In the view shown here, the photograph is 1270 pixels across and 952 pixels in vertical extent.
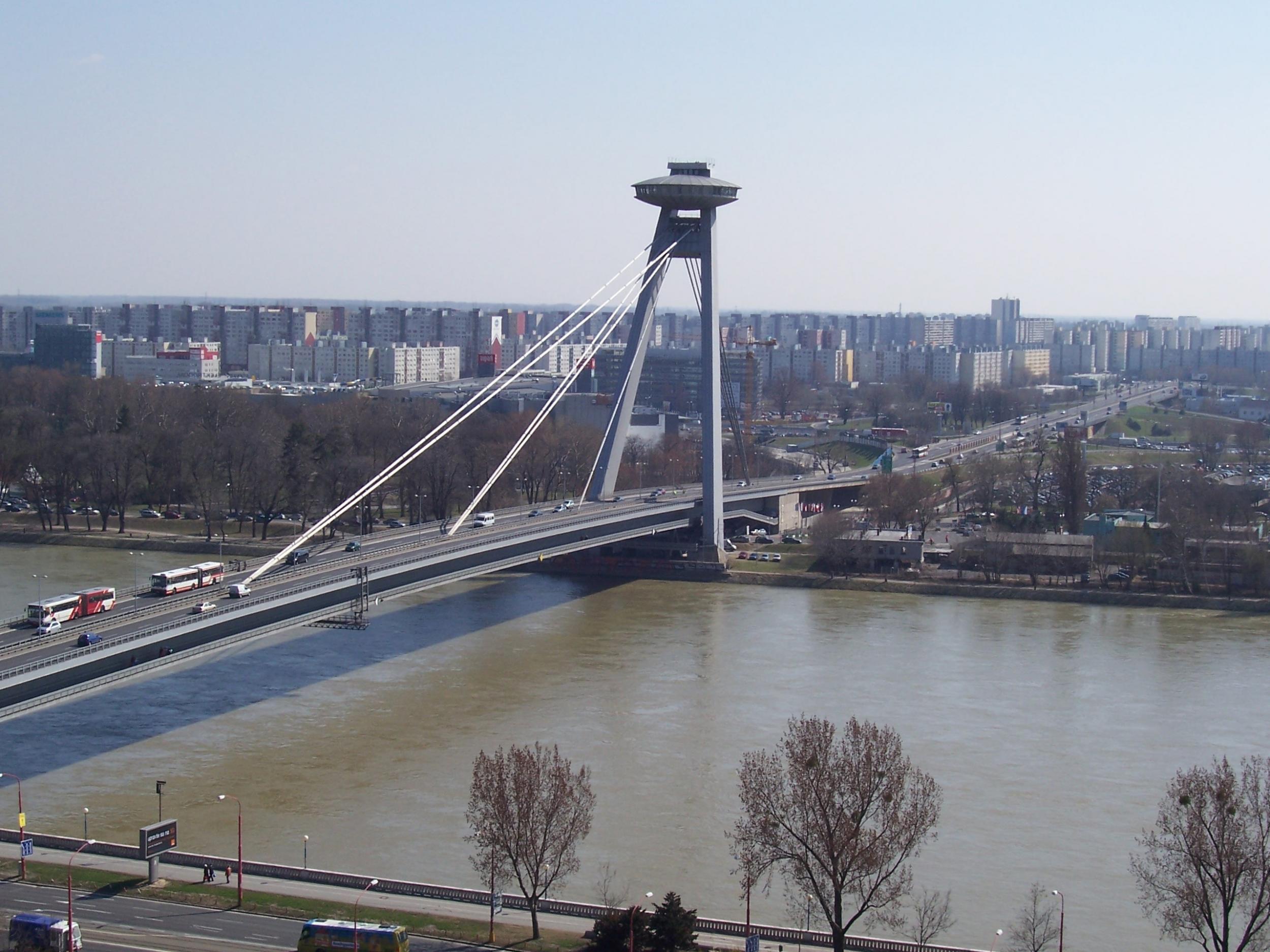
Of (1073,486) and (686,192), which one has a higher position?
(686,192)

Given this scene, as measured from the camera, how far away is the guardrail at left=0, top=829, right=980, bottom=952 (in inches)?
240

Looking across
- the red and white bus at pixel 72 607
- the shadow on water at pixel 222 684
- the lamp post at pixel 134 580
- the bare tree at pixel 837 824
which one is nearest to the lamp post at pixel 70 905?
the shadow on water at pixel 222 684

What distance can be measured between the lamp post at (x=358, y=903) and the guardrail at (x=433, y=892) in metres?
0.01

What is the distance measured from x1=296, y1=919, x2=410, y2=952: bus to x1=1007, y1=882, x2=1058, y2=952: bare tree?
7.97 ft

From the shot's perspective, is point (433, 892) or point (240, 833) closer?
point (433, 892)

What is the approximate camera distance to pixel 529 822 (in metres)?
6.28

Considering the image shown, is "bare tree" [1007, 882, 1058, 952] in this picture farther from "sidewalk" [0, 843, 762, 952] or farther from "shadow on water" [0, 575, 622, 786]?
"shadow on water" [0, 575, 622, 786]

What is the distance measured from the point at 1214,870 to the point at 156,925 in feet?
14.0

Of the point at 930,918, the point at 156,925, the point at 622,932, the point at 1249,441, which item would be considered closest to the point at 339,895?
the point at 156,925

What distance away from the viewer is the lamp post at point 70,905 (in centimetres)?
570

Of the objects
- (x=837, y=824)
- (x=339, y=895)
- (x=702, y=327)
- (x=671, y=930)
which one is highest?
(x=702, y=327)

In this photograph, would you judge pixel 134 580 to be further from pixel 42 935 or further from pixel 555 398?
pixel 42 935

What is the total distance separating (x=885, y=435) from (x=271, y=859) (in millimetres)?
22970

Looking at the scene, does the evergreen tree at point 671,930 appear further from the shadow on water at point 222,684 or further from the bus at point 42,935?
the shadow on water at point 222,684
